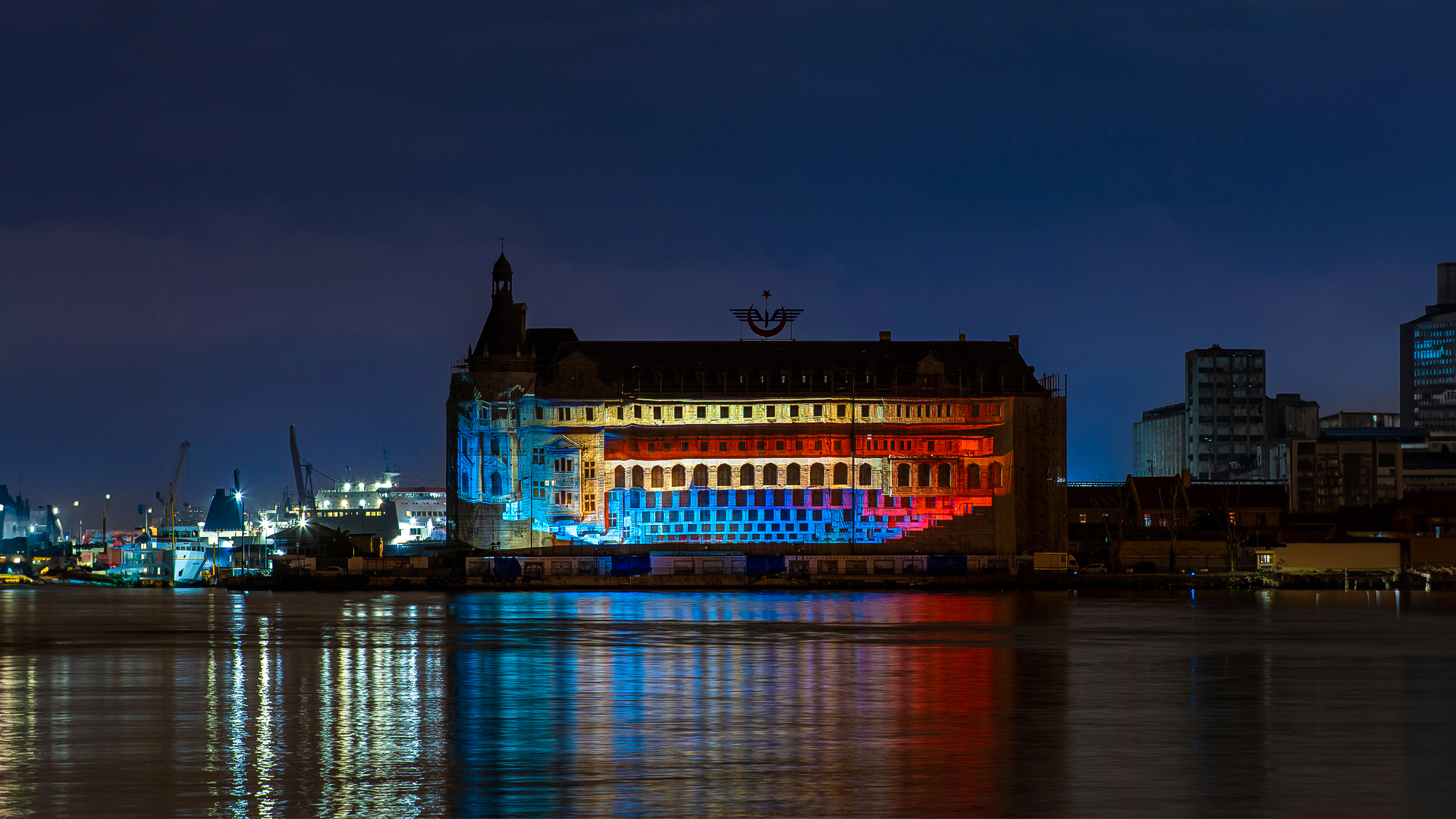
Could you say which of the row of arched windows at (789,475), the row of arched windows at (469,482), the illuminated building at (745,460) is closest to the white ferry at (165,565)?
the row of arched windows at (469,482)

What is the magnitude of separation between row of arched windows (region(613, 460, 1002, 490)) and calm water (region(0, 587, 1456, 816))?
67757 mm

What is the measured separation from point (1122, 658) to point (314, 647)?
1172 inches

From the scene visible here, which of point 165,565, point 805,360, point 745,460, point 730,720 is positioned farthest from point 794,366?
point 730,720

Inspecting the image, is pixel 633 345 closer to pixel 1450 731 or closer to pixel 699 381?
pixel 699 381

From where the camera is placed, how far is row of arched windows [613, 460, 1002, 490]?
142 m

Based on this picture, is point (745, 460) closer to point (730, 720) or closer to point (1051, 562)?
point (1051, 562)

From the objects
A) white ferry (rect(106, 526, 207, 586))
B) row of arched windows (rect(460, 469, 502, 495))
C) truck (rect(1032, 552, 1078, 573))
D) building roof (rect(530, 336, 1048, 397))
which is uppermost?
building roof (rect(530, 336, 1048, 397))

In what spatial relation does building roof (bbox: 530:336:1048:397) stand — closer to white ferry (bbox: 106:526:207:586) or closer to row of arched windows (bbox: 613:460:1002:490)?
row of arched windows (bbox: 613:460:1002:490)

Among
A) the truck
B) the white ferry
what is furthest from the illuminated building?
the white ferry

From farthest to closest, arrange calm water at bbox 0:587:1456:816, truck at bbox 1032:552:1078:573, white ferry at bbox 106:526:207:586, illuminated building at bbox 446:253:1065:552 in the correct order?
white ferry at bbox 106:526:207:586, illuminated building at bbox 446:253:1065:552, truck at bbox 1032:552:1078:573, calm water at bbox 0:587:1456:816

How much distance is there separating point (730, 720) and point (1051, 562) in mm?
103578

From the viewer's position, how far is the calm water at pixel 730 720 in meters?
26.6

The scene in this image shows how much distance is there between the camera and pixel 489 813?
2491 centimetres

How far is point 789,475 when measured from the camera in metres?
142
